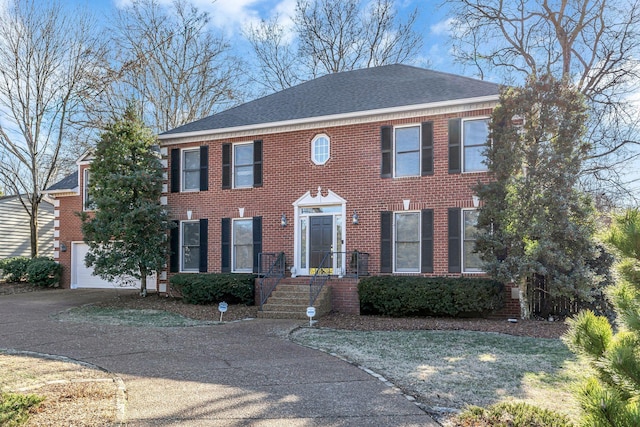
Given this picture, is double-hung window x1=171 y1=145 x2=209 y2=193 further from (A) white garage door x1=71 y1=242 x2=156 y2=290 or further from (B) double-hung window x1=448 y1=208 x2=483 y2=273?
(B) double-hung window x1=448 y1=208 x2=483 y2=273

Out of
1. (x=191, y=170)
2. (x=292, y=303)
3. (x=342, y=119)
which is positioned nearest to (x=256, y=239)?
(x=292, y=303)

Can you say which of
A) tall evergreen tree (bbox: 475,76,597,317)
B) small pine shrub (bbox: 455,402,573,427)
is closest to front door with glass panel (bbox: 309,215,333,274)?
tall evergreen tree (bbox: 475,76,597,317)

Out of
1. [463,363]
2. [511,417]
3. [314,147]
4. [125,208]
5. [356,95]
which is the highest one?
[356,95]

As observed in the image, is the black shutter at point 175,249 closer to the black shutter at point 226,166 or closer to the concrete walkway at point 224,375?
the black shutter at point 226,166

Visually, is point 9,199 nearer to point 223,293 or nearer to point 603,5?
point 223,293

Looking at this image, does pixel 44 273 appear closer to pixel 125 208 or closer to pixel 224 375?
pixel 125 208

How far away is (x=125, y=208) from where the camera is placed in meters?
14.6

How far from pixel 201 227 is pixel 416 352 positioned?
A: 9.28 m

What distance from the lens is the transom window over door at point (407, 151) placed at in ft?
43.5

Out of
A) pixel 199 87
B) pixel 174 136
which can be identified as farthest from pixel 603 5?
pixel 199 87

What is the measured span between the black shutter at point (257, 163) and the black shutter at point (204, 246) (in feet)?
6.63

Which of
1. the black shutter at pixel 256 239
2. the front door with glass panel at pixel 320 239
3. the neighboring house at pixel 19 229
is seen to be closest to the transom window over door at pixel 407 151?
the front door with glass panel at pixel 320 239

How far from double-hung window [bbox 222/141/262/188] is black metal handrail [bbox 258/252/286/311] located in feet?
7.23

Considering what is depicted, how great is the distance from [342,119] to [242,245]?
186 inches
